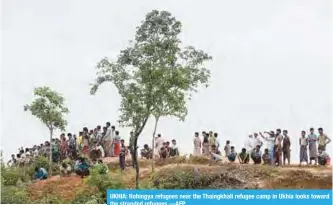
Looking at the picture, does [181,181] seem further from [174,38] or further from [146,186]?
[174,38]

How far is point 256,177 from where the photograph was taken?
22562 mm

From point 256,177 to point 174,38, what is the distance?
5232 mm

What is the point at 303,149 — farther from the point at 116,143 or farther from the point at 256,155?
the point at 116,143

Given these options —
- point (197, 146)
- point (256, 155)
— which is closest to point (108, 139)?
point (197, 146)

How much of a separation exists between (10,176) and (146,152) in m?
4.85

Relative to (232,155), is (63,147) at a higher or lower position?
higher

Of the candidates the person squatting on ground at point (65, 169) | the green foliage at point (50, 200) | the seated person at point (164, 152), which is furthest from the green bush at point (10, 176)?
the seated person at point (164, 152)

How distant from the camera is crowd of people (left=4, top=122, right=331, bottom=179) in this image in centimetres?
2234

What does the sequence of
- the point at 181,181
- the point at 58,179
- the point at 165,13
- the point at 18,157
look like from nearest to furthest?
the point at 165,13, the point at 181,181, the point at 58,179, the point at 18,157

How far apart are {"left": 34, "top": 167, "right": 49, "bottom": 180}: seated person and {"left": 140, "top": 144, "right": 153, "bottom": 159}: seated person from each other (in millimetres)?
3471

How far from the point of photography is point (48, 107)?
947 inches

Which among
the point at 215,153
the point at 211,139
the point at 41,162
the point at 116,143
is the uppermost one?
the point at 211,139

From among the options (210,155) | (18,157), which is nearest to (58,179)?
(18,157)

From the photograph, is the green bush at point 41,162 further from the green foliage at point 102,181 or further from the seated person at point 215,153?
the seated person at point 215,153
